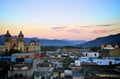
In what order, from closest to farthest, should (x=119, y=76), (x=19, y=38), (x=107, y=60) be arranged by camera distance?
(x=119, y=76) < (x=107, y=60) < (x=19, y=38)

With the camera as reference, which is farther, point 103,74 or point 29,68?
point 29,68

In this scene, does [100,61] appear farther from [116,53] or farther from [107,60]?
[116,53]

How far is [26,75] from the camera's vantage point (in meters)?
5.62

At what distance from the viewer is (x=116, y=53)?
1087 cm

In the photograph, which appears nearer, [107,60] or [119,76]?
[119,76]

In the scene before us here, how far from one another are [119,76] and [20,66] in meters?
2.28

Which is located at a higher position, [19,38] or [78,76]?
[19,38]

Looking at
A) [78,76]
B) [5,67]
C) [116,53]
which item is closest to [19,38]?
[116,53]

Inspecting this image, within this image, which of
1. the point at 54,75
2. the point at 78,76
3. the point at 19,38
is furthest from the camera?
the point at 19,38

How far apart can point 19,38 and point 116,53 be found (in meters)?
5.48

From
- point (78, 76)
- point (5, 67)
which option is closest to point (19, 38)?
point (5, 67)

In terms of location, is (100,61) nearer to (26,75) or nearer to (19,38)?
(26,75)

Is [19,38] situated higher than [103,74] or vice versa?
[19,38]

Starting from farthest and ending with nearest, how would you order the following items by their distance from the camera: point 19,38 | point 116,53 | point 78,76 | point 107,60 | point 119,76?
point 19,38 → point 116,53 → point 107,60 → point 78,76 → point 119,76
